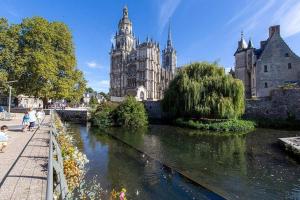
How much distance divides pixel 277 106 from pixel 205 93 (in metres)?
8.71

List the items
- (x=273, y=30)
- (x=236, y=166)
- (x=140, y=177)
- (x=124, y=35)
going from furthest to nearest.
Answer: (x=124, y=35) → (x=273, y=30) → (x=236, y=166) → (x=140, y=177)

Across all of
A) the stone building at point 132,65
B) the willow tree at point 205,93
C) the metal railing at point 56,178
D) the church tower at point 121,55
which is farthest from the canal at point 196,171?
the church tower at point 121,55

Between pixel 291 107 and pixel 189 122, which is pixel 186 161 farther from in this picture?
pixel 291 107

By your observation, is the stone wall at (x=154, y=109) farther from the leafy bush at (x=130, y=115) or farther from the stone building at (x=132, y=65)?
the stone building at (x=132, y=65)

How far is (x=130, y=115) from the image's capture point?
26.9 m

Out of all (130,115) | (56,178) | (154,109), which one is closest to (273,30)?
(154,109)

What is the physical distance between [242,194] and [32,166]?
6114mm

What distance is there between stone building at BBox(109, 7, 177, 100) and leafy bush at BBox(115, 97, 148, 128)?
47669 mm

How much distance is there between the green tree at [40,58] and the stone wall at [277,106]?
71.2 feet

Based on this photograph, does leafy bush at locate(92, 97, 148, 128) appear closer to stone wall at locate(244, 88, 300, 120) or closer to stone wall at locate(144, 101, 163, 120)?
stone wall at locate(144, 101, 163, 120)

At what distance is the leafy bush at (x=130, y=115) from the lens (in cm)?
2680

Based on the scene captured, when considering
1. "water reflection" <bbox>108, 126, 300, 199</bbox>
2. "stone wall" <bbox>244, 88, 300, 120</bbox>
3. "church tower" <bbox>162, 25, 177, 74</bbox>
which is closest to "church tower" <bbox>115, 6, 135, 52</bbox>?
"church tower" <bbox>162, 25, 177, 74</bbox>

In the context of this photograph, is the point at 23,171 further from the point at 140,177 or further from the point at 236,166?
the point at 236,166

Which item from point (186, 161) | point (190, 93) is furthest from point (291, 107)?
point (186, 161)
